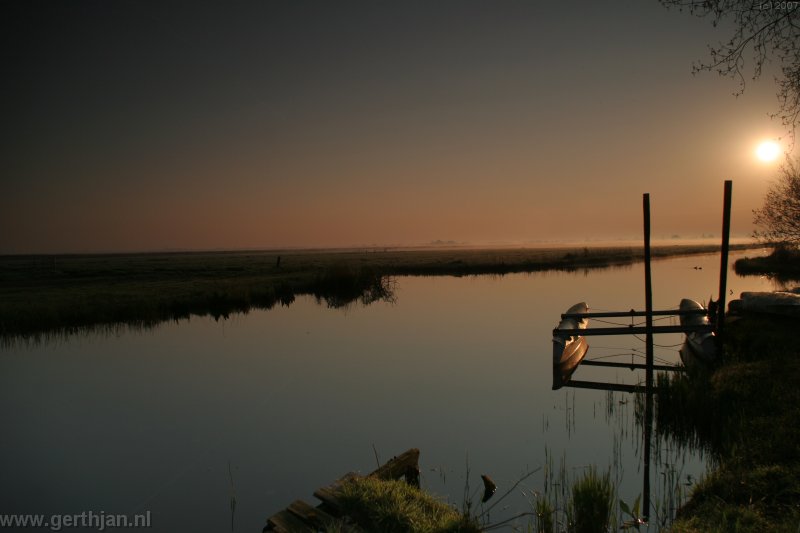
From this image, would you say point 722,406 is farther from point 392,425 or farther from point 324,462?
point 324,462

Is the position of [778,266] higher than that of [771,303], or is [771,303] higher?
[771,303]

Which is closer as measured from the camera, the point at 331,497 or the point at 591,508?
the point at 591,508

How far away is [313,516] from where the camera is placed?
4680 millimetres

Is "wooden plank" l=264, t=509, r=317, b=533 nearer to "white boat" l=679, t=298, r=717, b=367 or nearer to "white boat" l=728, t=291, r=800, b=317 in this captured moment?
"white boat" l=679, t=298, r=717, b=367

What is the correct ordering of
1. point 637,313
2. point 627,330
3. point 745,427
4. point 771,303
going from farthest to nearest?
point 637,313, point 627,330, point 771,303, point 745,427

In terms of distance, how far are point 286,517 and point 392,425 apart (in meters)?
4.36

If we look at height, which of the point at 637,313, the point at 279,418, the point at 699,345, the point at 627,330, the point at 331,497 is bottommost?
the point at 279,418

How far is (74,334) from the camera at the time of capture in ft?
56.5

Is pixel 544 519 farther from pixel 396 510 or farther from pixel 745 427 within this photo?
pixel 745 427

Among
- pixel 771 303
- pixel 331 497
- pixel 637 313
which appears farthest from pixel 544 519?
pixel 637 313

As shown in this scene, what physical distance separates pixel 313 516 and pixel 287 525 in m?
0.26

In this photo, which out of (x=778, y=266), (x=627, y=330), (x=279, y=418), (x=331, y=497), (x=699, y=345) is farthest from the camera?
(x=778, y=266)

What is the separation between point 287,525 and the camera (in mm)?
4598

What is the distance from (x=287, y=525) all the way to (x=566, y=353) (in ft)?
30.7
